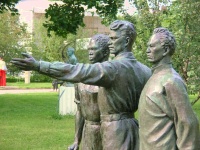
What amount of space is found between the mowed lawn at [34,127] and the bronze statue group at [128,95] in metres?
6.78

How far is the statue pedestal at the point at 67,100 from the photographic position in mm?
18125

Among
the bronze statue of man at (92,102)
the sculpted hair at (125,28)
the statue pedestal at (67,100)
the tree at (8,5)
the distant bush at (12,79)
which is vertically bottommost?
the distant bush at (12,79)

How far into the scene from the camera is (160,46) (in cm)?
454

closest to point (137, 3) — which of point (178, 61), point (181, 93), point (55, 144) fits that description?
point (178, 61)

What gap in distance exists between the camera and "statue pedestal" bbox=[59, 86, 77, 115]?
18125mm

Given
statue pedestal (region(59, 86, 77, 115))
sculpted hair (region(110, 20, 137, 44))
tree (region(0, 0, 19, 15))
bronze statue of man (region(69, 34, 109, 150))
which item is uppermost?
tree (region(0, 0, 19, 15))

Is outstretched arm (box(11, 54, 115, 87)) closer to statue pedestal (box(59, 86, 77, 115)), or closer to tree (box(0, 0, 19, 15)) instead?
statue pedestal (box(59, 86, 77, 115))

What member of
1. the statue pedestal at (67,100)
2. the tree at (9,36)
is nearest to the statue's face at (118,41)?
the statue pedestal at (67,100)

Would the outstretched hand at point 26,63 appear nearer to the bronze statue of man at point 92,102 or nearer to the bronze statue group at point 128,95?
the bronze statue group at point 128,95

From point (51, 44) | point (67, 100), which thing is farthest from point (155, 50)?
point (51, 44)

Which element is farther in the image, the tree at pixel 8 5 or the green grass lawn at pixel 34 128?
the tree at pixel 8 5

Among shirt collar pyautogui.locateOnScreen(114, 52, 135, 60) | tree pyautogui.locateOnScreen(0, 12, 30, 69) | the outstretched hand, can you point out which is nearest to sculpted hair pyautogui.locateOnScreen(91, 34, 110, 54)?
shirt collar pyautogui.locateOnScreen(114, 52, 135, 60)

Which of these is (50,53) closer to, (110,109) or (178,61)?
(178,61)

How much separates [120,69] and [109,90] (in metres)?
0.20
